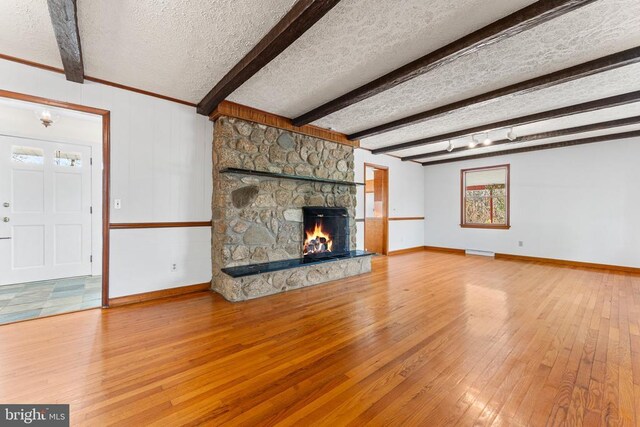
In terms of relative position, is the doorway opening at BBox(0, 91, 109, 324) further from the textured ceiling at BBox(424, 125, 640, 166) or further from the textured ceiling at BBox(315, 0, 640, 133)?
the textured ceiling at BBox(424, 125, 640, 166)

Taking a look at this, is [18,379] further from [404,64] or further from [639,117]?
[639,117]

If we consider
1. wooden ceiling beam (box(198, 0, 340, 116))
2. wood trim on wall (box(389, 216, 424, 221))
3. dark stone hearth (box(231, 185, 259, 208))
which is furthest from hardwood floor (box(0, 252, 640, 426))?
wood trim on wall (box(389, 216, 424, 221))

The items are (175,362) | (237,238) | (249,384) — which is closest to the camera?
(249,384)

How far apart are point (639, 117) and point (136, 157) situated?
23.2 feet

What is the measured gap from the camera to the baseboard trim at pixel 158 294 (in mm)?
3086

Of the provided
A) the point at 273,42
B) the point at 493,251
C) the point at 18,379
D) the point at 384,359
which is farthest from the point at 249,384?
the point at 493,251

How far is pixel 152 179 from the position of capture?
3305mm

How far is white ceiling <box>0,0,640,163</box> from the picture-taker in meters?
1.91

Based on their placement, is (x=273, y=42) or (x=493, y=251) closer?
(x=273, y=42)

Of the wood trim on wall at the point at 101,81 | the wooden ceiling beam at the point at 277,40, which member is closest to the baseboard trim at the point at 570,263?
the wooden ceiling beam at the point at 277,40

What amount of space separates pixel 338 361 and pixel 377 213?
5.18 meters

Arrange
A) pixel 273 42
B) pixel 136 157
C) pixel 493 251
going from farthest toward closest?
pixel 493 251 < pixel 136 157 < pixel 273 42

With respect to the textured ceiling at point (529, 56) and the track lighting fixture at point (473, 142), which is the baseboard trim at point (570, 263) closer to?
the track lighting fixture at point (473, 142)

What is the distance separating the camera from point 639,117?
3.95 meters
